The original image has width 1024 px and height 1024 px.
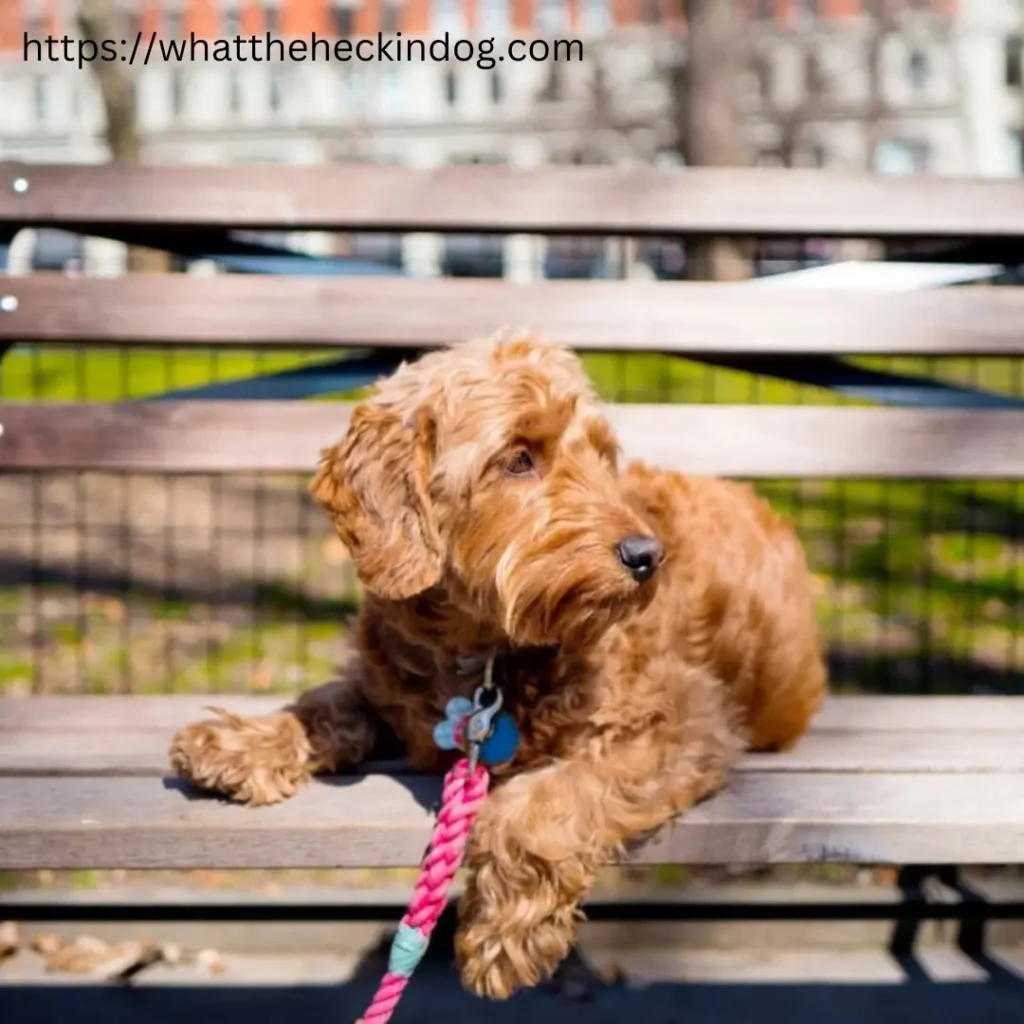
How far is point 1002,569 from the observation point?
6.47m

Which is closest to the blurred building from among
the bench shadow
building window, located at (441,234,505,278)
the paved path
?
building window, located at (441,234,505,278)

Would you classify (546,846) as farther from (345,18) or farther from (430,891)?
(345,18)

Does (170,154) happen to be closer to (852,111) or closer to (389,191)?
(852,111)

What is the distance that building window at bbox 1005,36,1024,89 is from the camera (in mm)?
38272

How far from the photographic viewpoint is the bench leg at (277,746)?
96.8 inches

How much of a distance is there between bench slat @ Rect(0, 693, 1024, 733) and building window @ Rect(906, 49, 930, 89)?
3469 centimetres

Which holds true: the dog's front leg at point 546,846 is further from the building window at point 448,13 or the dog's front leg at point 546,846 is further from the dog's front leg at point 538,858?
the building window at point 448,13

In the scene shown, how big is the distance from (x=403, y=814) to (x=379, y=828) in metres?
0.07

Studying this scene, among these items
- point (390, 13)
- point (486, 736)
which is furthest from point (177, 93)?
point (486, 736)

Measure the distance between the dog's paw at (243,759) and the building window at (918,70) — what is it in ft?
117

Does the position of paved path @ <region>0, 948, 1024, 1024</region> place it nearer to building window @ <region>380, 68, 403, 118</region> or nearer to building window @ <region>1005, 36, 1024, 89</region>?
building window @ <region>380, 68, 403, 118</region>

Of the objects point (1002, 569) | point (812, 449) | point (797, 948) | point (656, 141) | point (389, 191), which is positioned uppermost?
point (656, 141)

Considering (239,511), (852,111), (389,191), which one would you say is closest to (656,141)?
(852,111)

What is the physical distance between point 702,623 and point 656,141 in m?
21.3
